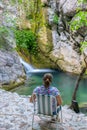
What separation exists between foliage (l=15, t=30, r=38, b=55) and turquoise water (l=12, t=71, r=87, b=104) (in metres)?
4.04

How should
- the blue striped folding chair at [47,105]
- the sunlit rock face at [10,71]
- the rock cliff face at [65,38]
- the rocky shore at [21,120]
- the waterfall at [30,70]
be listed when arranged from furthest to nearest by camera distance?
the waterfall at [30,70], the rock cliff face at [65,38], the sunlit rock face at [10,71], the rocky shore at [21,120], the blue striped folding chair at [47,105]

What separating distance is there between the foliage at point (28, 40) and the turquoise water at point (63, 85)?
4.04m

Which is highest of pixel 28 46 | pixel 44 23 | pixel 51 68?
pixel 44 23

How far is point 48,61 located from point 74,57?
3.02 meters

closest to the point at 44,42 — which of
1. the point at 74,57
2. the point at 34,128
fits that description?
the point at 74,57

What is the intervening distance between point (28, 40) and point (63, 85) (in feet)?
34.6

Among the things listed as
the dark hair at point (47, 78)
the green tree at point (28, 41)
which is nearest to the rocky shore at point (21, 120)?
the dark hair at point (47, 78)

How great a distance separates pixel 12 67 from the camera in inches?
886

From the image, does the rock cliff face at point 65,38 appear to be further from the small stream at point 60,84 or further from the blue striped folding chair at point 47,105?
the blue striped folding chair at point 47,105

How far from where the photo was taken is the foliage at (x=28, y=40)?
3170 cm

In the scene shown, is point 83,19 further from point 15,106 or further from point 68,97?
point 68,97

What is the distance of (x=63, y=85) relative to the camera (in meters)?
23.0

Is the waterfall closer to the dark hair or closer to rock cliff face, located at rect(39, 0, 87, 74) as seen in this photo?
rock cliff face, located at rect(39, 0, 87, 74)

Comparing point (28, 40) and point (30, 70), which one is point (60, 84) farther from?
point (28, 40)
